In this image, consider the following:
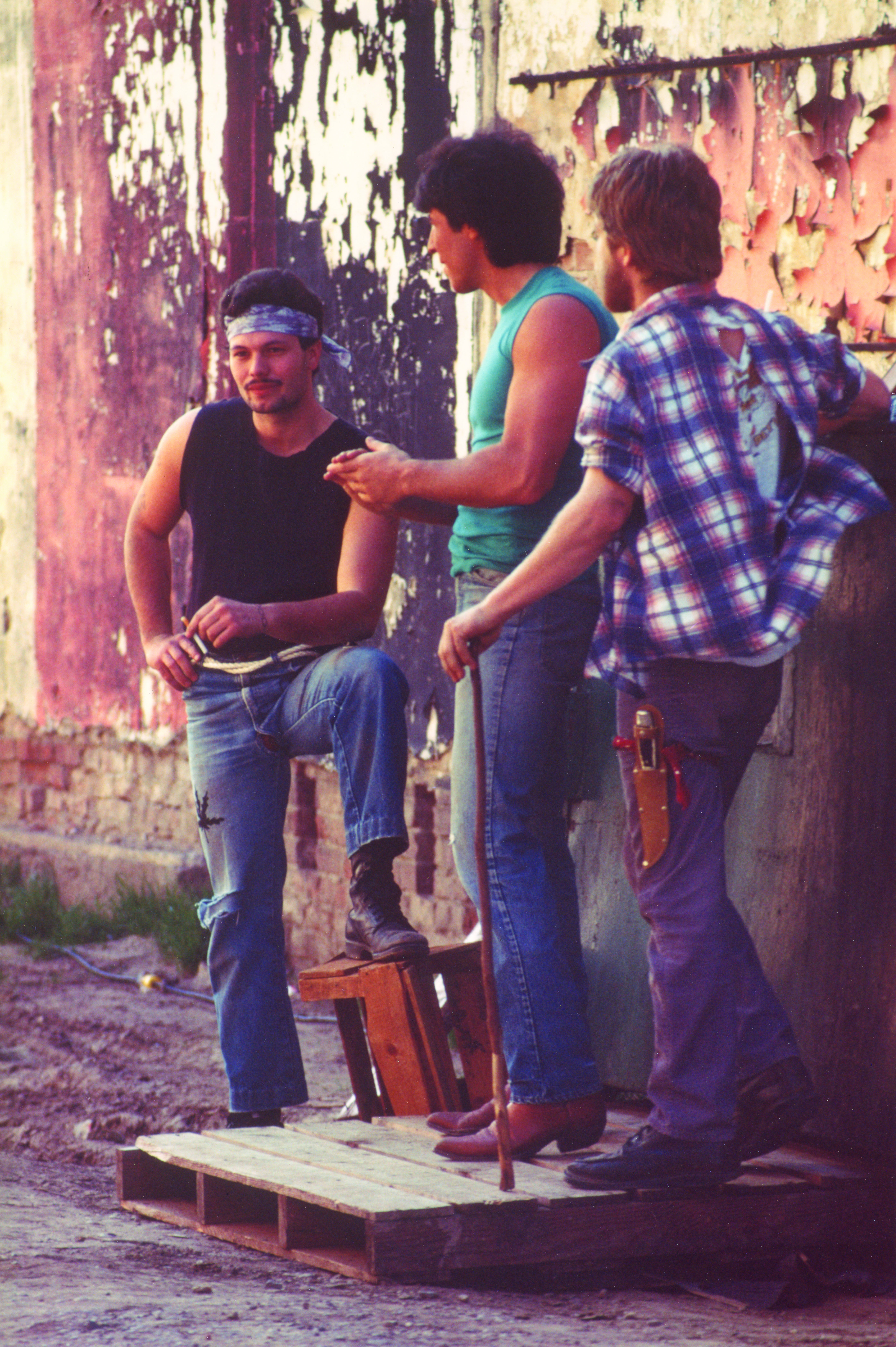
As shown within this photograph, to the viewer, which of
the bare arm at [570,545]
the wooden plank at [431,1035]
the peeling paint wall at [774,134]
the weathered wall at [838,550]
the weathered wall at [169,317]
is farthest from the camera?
the weathered wall at [169,317]

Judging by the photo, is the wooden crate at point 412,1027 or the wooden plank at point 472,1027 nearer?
the wooden crate at point 412,1027

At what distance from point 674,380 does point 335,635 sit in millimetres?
1214

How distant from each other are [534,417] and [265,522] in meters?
1.03

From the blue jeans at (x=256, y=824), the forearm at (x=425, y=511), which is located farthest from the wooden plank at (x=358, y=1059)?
the forearm at (x=425, y=511)

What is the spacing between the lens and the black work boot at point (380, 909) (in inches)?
156

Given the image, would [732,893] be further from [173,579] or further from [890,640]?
[173,579]

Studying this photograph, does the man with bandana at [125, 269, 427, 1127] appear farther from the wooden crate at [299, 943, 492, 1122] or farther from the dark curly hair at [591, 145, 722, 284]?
the dark curly hair at [591, 145, 722, 284]

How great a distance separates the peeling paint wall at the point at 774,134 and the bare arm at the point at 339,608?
59.8 inches

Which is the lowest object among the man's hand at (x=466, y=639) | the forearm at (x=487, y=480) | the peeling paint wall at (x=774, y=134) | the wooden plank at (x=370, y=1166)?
the wooden plank at (x=370, y=1166)

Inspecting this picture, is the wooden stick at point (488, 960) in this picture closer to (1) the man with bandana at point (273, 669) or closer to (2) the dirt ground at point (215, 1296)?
(2) the dirt ground at point (215, 1296)

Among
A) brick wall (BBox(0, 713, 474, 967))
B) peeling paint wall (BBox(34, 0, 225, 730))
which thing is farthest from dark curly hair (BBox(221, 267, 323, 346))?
peeling paint wall (BBox(34, 0, 225, 730))

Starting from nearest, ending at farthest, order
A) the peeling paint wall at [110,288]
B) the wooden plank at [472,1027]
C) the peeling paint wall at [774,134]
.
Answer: the wooden plank at [472,1027] → the peeling paint wall at [774,134] → the peeling paint wall at [110,288]

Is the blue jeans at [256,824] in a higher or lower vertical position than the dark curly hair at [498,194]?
lower

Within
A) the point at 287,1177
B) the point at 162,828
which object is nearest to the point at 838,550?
the point at 287,1177
